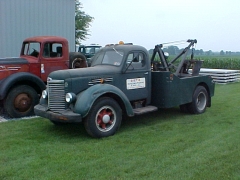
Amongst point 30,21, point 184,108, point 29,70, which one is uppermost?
point 30,21

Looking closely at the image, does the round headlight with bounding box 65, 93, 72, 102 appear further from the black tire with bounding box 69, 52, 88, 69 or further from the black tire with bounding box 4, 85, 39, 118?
the black tire with bounding box 69, 52, 88, 69

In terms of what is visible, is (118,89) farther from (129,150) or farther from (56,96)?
(129,150)

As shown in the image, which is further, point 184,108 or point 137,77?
point 184,108

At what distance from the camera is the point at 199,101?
369 inches

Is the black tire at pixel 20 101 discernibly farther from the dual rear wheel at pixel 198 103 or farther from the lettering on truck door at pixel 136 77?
the dual rear wheel at pixel 198 103

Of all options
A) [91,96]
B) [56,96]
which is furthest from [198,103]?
[56,96]

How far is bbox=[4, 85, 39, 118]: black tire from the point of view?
873 centimetres

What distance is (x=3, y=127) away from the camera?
25.3 ft

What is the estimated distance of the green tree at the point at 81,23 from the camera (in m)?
39.1

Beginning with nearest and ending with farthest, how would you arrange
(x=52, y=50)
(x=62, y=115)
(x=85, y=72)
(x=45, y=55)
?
1. (x=62, y=115)
2. (x=85, y=72)
3. (x=45, y=55)
4. (x=52, y=50)

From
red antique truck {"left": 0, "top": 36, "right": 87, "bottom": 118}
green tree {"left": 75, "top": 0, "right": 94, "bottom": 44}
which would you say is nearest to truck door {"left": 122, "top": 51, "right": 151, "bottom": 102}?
red antique truck {"left": 0, "top": 36, "right": 87, "bottom": 118}

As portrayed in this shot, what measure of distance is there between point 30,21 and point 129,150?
11036 millimetres

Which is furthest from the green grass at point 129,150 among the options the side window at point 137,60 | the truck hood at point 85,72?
the side window at point 137,60

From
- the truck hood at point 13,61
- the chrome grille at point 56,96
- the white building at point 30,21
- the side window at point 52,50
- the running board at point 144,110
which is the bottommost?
the running board at point 144,110
